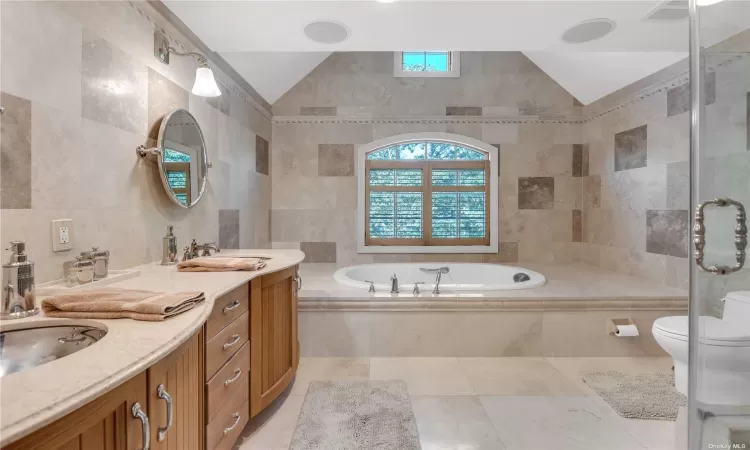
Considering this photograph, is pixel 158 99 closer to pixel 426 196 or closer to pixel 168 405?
pixel 168 405

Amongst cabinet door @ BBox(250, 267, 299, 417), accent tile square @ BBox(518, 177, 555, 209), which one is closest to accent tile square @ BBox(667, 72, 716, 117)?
accent tile square @ BBox(518, 177, 555, 209)

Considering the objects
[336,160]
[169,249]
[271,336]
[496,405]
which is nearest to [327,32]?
[169,249]

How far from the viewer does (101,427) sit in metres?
0.72

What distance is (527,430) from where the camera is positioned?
184 centimetres

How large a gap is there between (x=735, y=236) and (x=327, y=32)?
2327mm

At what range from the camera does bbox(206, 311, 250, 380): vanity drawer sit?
130cm

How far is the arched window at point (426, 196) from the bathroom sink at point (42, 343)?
3301 millimetres

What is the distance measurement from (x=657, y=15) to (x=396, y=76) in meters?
2.41

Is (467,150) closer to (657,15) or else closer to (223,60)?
(657,15)

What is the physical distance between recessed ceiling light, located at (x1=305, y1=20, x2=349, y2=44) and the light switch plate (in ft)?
5.75

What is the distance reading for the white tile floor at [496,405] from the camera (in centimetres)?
175

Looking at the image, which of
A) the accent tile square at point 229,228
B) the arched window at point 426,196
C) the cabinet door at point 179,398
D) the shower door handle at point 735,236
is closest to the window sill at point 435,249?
the arched window at point 426,196

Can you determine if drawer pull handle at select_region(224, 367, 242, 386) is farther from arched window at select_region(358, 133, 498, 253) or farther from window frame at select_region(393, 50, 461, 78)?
window frame at select_region(393, 50, 461, 78)

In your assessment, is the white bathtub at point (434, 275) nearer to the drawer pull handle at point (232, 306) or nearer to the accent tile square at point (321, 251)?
the accent tile square at point (321, 251)
